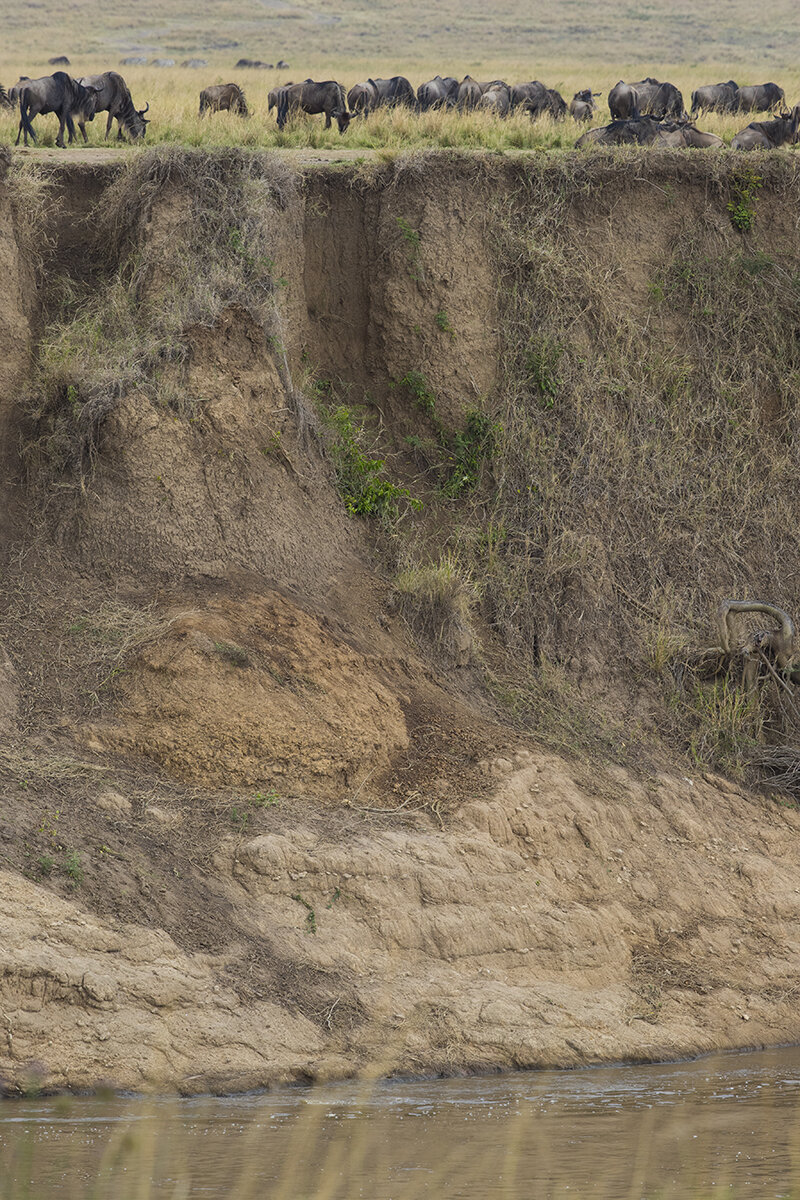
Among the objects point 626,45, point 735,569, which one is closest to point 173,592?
point 735,569

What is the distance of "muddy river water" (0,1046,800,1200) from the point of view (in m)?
6.95

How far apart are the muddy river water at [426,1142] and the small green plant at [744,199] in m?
9.10

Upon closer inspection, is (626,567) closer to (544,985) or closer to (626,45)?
(544,985)

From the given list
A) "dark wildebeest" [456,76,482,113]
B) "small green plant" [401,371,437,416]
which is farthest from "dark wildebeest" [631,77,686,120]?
"small green plant" [401,371,437,416]

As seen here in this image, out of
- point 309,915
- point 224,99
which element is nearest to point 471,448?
point 309,915

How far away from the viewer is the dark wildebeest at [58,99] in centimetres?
1909

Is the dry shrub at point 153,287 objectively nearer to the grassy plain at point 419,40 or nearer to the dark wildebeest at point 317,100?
the dark wildebeest at point 317,100

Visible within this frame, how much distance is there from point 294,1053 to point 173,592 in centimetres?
392

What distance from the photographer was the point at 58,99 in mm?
19578

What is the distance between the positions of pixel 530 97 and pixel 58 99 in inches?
395

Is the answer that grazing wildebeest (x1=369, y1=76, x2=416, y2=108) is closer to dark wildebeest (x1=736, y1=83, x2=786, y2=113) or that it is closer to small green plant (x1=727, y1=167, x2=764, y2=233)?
dark wildebeest (x1=736, y1=83, x2=786, y2=113)

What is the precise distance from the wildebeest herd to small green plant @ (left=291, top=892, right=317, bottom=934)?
9202 millimetres

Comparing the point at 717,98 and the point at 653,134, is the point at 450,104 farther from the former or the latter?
the point at 653,134

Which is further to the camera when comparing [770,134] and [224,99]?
[224,99]
